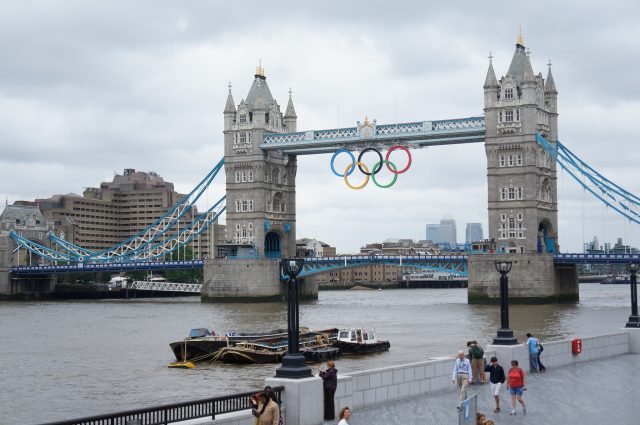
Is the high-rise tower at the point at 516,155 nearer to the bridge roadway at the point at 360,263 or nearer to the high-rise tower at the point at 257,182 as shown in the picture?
the bridge roadway at the point at 360,263

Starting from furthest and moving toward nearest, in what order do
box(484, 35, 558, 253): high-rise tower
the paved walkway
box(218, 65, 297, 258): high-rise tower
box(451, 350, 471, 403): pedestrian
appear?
box(218, 65, 297, 258): high-rise tower → box(484, 35, 558, 253): high-rise tower → box(451, 350, 471, 403): pedestrian → the paved walkway

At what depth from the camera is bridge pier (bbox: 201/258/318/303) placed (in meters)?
107

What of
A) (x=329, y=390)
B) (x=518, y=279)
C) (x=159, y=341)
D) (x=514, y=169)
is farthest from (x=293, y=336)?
(x=514, y=169)

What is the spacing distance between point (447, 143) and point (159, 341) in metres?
51.4

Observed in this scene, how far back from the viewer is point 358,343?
164 ft

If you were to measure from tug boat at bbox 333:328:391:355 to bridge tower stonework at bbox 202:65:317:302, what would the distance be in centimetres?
5572

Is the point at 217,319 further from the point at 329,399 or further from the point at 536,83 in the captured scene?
the point at 329,399

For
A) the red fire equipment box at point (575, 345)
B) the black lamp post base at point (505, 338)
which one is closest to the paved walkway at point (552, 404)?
the black lamp post base at point (505, 338)

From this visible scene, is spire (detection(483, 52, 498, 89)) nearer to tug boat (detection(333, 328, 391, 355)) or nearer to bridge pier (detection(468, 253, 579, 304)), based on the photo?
bridge pier (detection(468, 253, 579, 304))

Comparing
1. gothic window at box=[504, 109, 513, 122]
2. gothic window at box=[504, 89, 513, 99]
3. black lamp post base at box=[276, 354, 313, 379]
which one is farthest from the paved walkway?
gothic window at box=[504, 89, 513, 99]

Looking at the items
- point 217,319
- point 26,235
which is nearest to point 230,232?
point 217,319

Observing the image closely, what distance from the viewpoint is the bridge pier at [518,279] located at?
90938 mm

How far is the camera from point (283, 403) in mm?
22375

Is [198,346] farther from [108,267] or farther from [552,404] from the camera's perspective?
[108,267]
